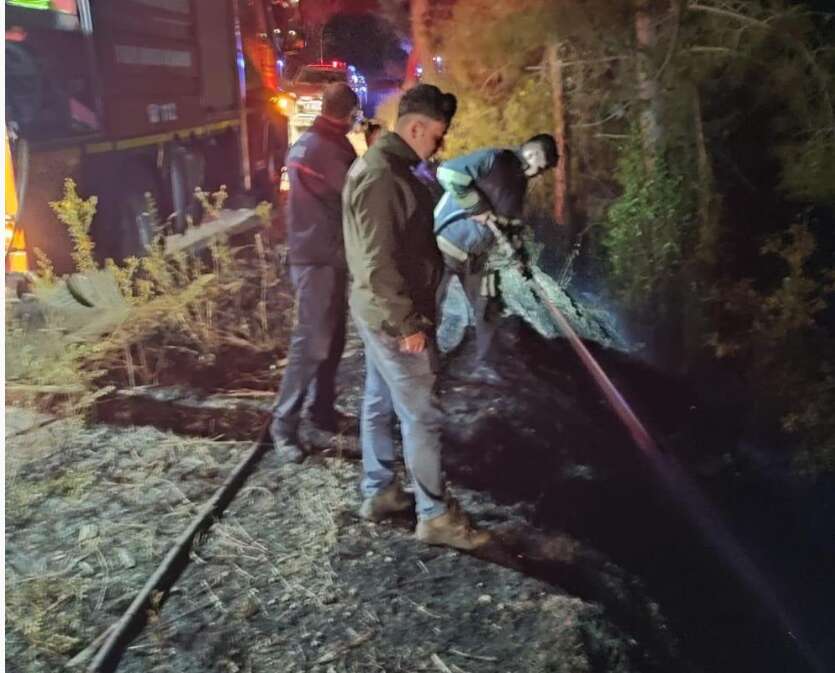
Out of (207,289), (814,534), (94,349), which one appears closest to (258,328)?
(207,289)

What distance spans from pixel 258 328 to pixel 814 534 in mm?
3627

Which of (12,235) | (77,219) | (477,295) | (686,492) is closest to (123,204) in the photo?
(12,235)

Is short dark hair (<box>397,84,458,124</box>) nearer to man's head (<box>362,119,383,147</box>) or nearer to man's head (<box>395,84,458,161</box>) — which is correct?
man's head (<box>395,84,458,161</box>)

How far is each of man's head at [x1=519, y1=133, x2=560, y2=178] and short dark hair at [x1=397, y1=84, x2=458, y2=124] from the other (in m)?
1.64

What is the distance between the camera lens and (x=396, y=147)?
2.91 meters

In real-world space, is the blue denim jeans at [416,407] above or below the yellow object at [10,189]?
below

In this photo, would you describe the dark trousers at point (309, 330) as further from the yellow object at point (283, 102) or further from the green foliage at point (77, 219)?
the yellow object at point (283, 102)

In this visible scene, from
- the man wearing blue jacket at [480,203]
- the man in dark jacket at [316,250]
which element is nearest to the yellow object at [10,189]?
the man in dark jacket at [316,250]

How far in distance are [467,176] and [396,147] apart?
5.18 ft

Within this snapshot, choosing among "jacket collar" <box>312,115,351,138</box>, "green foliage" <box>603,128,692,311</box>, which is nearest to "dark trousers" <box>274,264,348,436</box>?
"jacket collar" <box>312,115,351,138</box>

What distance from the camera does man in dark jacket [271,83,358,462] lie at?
3621 millimetres

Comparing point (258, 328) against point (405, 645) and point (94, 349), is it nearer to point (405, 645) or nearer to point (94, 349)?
point (94, 349)

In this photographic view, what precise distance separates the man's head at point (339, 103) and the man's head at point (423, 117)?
61 cm

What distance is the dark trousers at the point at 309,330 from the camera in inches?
149
